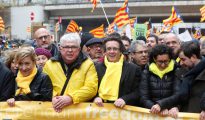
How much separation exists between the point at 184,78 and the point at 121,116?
0.88m

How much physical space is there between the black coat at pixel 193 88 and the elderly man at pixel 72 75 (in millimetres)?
1045

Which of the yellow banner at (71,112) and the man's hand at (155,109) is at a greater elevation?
the man's hand at (155,109)

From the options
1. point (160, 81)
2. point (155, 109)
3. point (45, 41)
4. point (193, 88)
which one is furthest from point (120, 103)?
point (45, 41)

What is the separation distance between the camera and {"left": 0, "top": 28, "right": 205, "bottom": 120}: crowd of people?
189 inches

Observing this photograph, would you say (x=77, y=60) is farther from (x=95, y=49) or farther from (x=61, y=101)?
(x=95, y=49)

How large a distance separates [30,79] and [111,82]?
952 mm

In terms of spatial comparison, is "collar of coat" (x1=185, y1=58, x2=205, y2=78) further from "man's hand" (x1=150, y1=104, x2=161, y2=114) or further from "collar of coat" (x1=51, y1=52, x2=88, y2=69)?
"collar of coat" (x1=51, y1=52, x2=88, y2=69)

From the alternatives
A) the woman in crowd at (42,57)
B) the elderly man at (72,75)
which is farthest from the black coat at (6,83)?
the woman in crowd at (42,57)

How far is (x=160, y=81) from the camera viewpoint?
4.89m

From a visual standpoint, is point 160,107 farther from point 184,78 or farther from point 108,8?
point 108,8

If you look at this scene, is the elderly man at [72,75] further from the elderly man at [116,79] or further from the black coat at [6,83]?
the black coat at [6,83]

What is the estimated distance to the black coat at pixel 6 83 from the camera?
4887mm

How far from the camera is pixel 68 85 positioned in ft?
16.1

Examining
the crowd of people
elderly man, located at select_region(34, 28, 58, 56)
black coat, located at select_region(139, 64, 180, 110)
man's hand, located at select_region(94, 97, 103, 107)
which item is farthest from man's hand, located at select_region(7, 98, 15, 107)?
elderly man, located at select_region(34, 28, 58, 56)
